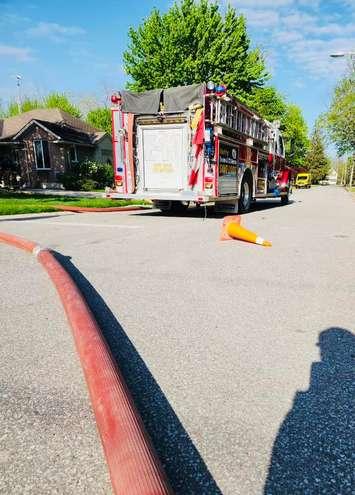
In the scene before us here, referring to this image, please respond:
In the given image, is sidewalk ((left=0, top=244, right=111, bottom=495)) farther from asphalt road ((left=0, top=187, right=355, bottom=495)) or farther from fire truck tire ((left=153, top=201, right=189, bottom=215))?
fire truck tire ((left=153, top=201, right=189, bottom=215))

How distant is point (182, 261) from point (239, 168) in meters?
6.68

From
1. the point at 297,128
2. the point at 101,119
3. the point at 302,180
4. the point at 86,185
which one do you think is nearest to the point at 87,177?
the point at 86,185

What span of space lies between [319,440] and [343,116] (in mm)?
46597

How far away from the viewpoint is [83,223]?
9.04m

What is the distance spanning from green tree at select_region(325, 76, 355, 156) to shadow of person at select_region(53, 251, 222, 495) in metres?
45.3

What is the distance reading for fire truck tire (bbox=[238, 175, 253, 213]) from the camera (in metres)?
11.7

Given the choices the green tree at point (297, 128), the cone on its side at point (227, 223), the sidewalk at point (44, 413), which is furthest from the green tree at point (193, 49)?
the green tree at point (297, 128)

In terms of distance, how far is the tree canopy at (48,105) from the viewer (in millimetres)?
56750

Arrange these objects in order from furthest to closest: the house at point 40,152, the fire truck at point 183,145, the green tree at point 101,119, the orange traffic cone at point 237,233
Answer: the green tree at point 101,119 < the house at point 40,152 < the fire truck at point 183,145 < the orange traffic cone at point 237,233

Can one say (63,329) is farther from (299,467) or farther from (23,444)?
(299,467)

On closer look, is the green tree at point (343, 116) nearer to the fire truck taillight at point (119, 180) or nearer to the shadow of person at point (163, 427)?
the fire truck taillight at point (119, 180)

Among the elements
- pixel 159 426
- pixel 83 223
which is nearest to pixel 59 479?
pixel 159 426

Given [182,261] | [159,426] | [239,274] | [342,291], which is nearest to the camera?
[159,426]

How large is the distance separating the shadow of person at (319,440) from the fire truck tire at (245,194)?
31.6 feet
